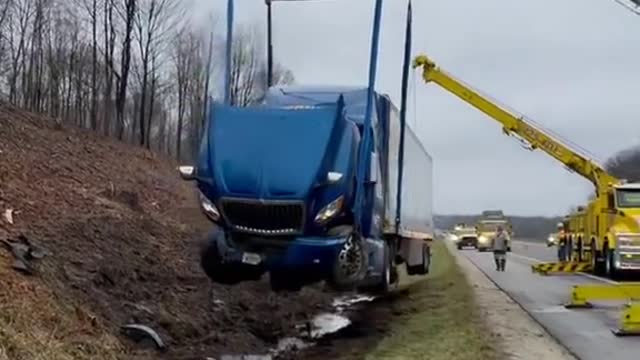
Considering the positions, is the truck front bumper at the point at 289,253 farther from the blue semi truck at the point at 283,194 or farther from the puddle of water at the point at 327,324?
the puddle of water at the point at 327,324

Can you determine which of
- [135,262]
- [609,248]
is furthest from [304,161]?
[609,248]

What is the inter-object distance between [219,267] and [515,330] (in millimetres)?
5093

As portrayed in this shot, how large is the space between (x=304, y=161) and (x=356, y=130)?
1.18 meters

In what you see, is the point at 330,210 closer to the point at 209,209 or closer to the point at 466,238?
the point at 209,209

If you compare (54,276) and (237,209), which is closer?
(237,209)

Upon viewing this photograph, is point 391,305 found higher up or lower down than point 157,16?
lower down

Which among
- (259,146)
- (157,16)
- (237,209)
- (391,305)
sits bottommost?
(391,305)

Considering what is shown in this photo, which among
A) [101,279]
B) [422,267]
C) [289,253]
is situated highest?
[289,253]

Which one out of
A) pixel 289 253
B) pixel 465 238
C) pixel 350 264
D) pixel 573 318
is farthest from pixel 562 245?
pixel 465 238

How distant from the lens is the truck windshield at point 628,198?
93.4ft

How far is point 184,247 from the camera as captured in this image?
2248 cm

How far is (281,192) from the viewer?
11.9 meters

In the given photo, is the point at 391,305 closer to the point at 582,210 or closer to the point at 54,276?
the point at 54,276

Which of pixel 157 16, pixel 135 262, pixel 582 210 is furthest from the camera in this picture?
pixel 157 16
